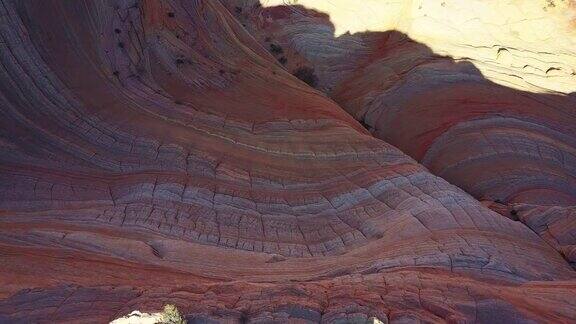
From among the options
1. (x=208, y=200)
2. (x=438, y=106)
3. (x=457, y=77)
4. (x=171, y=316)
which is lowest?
(x=171, y=316)

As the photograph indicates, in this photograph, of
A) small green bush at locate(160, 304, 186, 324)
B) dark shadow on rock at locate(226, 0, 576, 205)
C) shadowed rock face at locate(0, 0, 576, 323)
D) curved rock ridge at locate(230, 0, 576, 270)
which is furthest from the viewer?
curved rock ridge at locate(230, 0, 576, 270)

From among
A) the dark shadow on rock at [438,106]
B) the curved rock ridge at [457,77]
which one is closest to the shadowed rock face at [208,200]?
the dark shadow on rock at [438,106]

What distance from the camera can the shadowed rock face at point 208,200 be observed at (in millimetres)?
7172

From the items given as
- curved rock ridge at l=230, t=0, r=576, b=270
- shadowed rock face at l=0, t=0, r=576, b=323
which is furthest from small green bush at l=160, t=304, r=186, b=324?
curved rock ridge at l=230, t=0, r=576, b=270

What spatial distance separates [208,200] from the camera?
10.6 m

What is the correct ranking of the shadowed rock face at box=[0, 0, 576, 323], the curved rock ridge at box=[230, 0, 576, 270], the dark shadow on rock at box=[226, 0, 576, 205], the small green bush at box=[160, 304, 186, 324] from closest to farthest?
the small green bush at box=[160, 304, 186, 324] < the shadowed rock face at box=[0, 0, 576, 323] < the dark shadow on rock at box=[226, 0, 576, 205] < the curved rock ridge at box=[230, 0, 576, 270]

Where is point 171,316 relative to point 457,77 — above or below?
below

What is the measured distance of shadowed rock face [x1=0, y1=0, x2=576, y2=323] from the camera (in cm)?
717

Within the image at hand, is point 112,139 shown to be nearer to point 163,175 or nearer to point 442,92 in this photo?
point 163,175

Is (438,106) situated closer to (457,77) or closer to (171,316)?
(457,77)

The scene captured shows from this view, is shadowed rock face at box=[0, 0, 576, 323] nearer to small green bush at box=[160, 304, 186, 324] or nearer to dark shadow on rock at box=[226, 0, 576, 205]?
small green bush at box=[160, 304, 186, 324]

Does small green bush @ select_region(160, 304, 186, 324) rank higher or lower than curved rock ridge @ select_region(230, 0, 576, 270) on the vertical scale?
lower

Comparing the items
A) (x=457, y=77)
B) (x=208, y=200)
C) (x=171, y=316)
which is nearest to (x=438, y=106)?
(x=457, y=77)

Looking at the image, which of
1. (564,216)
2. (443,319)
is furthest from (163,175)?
(564,216)
